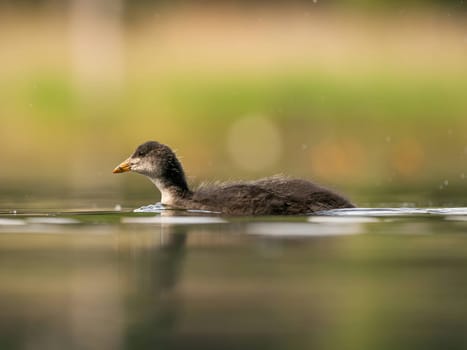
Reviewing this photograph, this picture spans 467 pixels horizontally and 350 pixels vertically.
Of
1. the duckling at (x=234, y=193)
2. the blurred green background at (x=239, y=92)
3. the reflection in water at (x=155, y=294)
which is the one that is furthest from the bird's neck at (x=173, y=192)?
the reflection in water at (x=155, y=294)

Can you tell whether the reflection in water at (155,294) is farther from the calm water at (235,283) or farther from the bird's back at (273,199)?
the bird's back at (273,199)

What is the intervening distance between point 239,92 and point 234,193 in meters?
15.2

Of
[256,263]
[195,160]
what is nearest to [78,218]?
[256,263]

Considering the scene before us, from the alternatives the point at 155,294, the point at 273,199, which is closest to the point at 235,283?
the point at 155,294

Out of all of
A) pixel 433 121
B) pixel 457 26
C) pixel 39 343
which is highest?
pixel 457 26

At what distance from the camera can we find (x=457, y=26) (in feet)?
106

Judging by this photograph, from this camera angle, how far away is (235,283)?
8266 millimetres

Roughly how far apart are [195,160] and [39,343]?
1490 centimetres

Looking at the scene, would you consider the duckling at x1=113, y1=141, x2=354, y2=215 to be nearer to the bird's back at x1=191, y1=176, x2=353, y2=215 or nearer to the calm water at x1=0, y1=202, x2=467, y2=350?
the bird's back at x1=191, y1=176, x2=353, y2=215

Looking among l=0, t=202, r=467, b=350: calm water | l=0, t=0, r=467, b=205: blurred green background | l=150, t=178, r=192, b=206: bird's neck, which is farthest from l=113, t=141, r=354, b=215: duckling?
l=0, t=0, r=467, b=205: blurred green background

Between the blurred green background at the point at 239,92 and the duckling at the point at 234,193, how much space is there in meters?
1.92

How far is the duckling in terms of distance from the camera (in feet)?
41.0

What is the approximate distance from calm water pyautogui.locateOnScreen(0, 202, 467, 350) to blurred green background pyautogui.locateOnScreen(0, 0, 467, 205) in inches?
152

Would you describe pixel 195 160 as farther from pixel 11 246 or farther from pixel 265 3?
pixel 265 3
